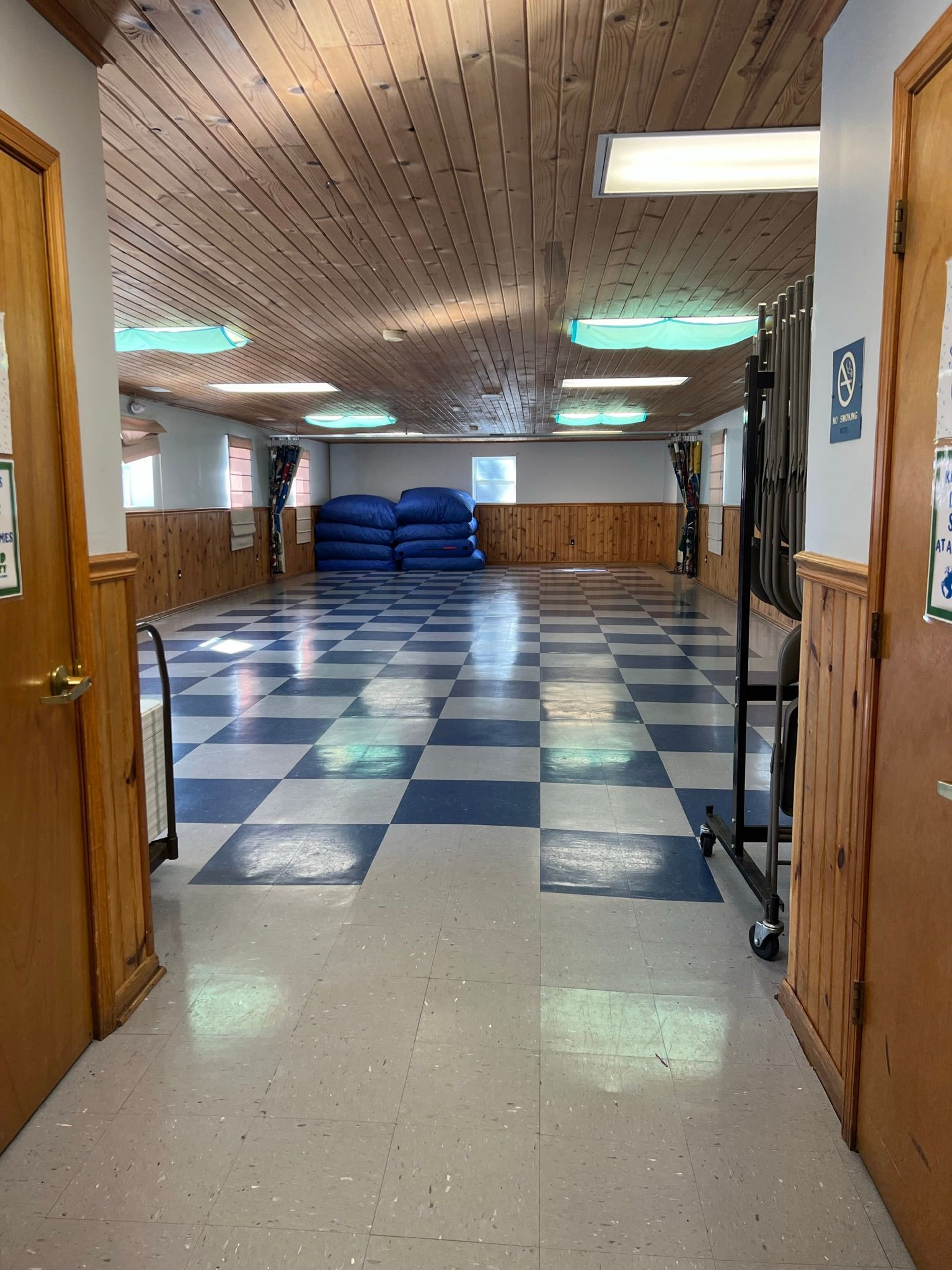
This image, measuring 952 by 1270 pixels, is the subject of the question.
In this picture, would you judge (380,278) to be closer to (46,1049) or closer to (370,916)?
(370,916)

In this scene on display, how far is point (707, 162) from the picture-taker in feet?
9.84

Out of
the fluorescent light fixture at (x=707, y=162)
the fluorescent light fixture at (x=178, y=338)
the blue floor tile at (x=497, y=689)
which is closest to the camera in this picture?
the fluorescent light fixture at (x=707, y=162)

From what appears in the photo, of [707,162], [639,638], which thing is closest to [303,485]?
[639,638]

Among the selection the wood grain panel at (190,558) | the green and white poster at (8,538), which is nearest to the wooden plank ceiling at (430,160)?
the green and white poster at (8,538)

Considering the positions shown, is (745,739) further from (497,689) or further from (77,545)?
(497,689)

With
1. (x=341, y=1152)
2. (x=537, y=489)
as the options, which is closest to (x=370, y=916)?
(x=341, y=1152)

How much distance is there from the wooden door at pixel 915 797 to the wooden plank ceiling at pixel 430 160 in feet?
3.12

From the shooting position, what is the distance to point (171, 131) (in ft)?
8.93

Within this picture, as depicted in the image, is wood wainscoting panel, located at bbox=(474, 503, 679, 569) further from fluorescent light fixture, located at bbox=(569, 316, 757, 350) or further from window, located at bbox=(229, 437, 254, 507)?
fluorescent light fixture, located at bbox=(569, 316, 757, 350)

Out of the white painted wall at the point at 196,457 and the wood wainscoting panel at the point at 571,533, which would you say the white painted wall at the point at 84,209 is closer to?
the white painted wall at the point at 196,457

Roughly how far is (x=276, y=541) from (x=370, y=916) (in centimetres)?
1099

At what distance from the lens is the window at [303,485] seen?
14.1m

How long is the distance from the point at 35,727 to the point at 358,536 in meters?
13.1

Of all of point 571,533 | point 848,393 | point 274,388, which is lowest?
point 571,533
